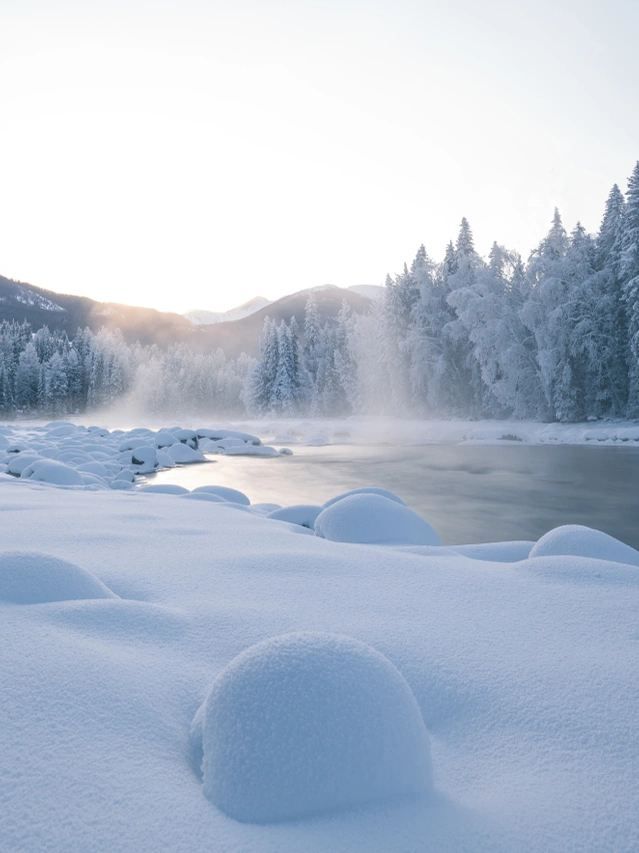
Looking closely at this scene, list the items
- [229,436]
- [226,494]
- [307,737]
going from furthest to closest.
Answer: [229,436] < [226,494] < [307,737]

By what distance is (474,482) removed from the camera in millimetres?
13656

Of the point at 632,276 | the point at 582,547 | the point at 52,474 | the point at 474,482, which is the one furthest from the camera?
the point at 632,276

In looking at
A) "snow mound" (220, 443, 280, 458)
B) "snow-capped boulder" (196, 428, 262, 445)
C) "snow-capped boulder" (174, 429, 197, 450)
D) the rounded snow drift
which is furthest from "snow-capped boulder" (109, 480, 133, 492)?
"snow-capped boulder" (196, 428, 262, 445)

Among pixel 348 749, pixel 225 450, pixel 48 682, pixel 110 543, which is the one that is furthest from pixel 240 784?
pixel 225 450

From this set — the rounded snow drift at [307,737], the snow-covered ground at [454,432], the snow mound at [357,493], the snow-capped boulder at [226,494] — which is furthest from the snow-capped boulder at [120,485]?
the snow-covered ground at [454,432]

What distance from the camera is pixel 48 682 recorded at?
138 centimetres

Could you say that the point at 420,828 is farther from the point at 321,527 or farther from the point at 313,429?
the point at 313,429

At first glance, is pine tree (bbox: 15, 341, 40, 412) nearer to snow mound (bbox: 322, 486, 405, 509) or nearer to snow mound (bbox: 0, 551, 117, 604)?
snow mound (bbox: 322, 486, 405, 509)

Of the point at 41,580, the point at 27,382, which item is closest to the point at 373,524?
the point at 41,580

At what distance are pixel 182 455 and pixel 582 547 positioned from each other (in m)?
16.7

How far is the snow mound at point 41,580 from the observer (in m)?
1.93

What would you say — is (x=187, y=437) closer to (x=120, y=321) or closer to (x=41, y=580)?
(x=41, y=580)

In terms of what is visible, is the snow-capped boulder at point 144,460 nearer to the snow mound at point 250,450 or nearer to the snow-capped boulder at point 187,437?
the snow mound at point 250,450

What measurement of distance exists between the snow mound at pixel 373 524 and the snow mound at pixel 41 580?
2.19 meters
